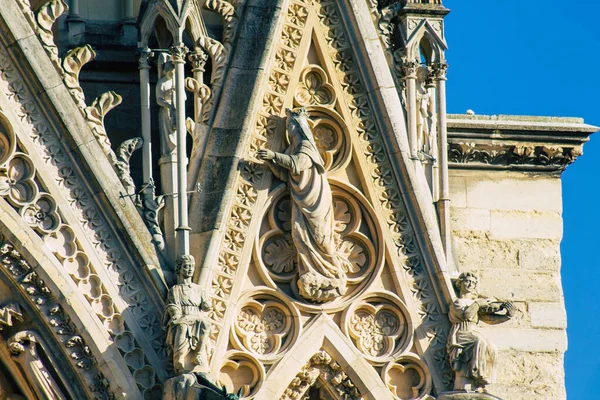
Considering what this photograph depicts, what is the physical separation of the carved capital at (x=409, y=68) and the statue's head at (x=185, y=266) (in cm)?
259

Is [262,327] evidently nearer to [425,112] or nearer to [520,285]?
[425,112]

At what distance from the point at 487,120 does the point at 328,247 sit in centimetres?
254

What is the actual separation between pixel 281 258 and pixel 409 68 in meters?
1.97

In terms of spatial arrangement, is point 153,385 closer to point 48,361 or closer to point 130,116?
point 48,361

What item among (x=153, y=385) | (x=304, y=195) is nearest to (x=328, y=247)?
(x=304, y=195)

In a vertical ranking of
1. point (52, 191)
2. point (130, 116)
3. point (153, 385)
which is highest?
point (130, 116)

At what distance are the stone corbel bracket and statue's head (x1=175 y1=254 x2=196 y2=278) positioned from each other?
3.13 meters

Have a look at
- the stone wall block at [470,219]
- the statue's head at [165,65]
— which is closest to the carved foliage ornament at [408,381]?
the stone wall block at [470,219]

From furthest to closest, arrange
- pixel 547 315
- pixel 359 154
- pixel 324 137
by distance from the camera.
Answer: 1. pixel 547 315
2. pixel 324 137
3. pixel 359 154

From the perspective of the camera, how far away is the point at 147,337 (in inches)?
794

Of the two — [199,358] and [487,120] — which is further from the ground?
[487,120]

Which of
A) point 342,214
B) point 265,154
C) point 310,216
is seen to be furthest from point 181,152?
point 342,214

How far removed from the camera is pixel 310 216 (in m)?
20.8

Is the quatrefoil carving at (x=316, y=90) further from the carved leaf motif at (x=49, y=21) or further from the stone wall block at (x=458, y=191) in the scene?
the carved leaf motif at (x=49, y=21)
